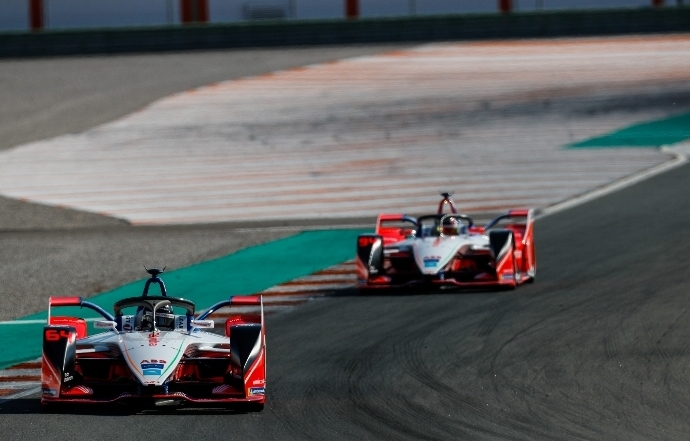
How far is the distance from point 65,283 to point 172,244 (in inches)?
Result: 123

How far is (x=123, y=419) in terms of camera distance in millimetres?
9609

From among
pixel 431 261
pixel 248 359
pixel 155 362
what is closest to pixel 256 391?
pixel 248 359

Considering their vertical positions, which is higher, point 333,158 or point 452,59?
point 452,59

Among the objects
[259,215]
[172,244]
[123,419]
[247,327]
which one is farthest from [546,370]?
[259,215]

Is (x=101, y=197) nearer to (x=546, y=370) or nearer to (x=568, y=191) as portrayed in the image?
(x=568, y=191)

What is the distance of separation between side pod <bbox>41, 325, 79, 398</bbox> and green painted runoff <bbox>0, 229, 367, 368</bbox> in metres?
2.93

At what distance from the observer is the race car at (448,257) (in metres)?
15.4

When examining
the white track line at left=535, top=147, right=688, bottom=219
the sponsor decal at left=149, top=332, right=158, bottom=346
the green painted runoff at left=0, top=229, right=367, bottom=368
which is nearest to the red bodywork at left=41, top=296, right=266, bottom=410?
the sponsor decal at left=149, top=332, right=158, bottom=346

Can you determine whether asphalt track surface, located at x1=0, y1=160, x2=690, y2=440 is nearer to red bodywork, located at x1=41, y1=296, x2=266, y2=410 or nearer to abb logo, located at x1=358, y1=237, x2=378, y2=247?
red bodywork, located at x1=41, y1=296, x2=266, y2=410

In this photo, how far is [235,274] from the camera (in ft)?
56.5

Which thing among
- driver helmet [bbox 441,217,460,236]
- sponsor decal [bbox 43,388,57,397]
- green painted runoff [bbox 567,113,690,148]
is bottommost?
sponsor decal [bbox 43,388,57,397]

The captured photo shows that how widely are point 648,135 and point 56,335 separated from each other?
64.6ft

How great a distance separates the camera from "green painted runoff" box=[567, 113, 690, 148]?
26656 mm

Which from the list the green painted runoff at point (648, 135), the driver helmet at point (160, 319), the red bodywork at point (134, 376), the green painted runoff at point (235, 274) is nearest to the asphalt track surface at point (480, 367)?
the red bodywork at point (134, 376)
